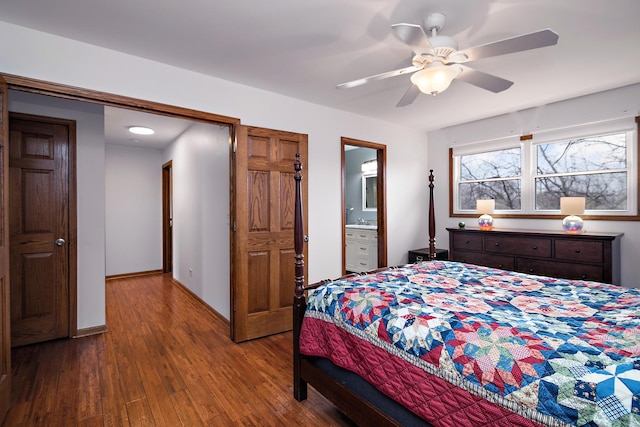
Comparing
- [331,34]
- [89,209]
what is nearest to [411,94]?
[331,34]

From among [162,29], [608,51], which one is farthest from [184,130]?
[608,51]

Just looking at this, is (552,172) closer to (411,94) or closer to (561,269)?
(561,269)

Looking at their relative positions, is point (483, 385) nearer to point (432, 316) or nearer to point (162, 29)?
point (432, 316)

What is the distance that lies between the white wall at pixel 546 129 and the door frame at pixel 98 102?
3252 mm

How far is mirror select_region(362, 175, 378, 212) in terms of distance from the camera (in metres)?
6.04

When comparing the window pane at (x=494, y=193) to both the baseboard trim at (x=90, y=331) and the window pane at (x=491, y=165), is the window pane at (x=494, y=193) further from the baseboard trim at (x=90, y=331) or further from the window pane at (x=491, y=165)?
the baseboard trim at (x=90, y=331)

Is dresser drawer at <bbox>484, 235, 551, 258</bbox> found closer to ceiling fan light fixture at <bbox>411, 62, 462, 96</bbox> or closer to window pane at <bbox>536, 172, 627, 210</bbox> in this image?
A: window pane at <bbox>536, 172, 627, 210</bbox>

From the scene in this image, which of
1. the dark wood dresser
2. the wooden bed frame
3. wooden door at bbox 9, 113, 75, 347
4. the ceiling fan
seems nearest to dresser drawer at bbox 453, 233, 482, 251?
the dark wood dresser

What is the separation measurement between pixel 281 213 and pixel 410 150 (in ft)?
8.13

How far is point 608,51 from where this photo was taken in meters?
2.46

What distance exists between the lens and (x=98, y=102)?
2.40 metres

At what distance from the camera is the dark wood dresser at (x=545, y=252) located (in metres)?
3.03

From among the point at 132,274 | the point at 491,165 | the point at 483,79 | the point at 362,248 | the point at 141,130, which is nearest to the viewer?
the point at 483,79

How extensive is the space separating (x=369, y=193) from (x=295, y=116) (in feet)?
9.79
